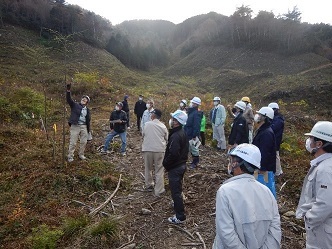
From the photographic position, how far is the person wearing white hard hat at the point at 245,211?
2252 millimetres

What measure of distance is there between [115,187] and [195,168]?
2586 millimetres

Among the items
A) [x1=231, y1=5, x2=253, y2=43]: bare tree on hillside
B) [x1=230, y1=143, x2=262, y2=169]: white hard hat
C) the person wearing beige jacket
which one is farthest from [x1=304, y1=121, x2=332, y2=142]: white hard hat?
[x1=231, y1=5, x2=253, y2=43]: bare tree on hillside

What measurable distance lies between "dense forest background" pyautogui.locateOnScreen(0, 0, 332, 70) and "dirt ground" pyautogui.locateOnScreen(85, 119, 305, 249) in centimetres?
3571

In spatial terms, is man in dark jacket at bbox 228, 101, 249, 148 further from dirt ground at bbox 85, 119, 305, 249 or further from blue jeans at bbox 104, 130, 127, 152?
blue jeans at bbox 104, 130, 127, 152

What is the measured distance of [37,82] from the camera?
2472 cm

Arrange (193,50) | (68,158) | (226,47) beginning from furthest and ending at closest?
1. (193,50)
2. (226,47)
3. (68,158)

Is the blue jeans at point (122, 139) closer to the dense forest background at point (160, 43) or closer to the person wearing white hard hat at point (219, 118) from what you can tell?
the person wearing white hard hat at point (219, 118)

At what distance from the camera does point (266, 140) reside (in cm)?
481

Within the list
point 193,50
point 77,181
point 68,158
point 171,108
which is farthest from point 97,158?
point 193,50

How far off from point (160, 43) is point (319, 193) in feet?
226

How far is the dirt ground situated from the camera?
15.3 feet

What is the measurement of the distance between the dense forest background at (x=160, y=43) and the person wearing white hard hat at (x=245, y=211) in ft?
130

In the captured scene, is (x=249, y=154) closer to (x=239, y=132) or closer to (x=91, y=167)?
(x=239, y=132)

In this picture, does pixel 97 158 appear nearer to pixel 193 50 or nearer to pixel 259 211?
pixel 259 211
